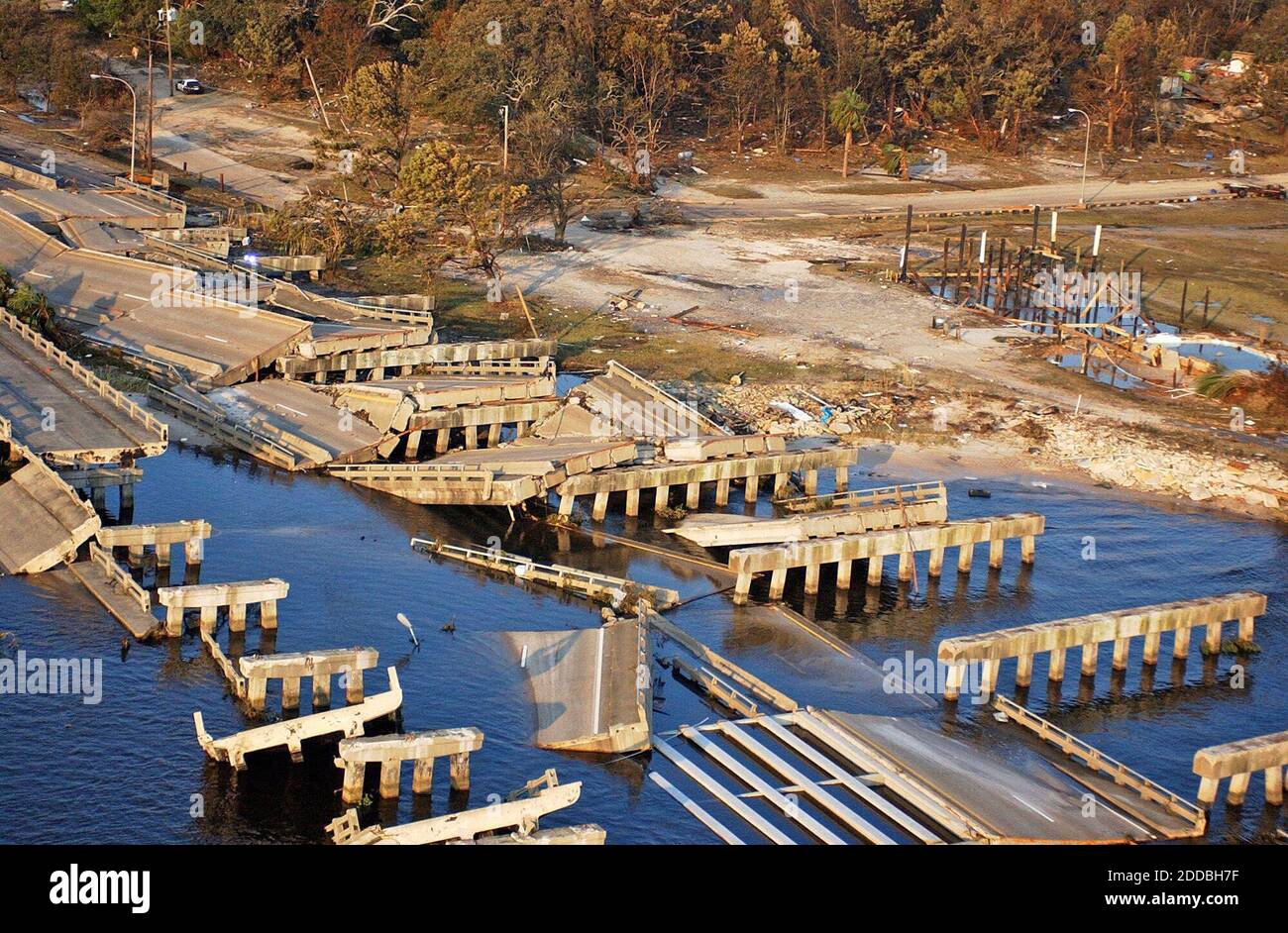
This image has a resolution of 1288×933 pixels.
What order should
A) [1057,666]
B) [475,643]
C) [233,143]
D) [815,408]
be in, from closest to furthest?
[475,643] → [1057,666] → [815,408] → [233,143]

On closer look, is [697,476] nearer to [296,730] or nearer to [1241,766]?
[296,730]

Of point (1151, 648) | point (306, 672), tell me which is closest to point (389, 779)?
point (306, 672)

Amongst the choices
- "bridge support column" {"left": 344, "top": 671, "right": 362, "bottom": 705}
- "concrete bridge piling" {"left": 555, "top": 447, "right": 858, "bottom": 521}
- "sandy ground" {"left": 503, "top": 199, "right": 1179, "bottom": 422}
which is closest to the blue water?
"concrete bridge piling" {"left": 555, "top": 447, "right": 858, "bottom": 521}

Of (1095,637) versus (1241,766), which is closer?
(1241,766)

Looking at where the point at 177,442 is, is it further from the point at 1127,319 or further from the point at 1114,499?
the point at 1127,319

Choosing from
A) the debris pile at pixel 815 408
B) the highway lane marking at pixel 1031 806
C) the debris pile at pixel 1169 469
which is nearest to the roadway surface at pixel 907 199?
the debris pile at pixel 815 408

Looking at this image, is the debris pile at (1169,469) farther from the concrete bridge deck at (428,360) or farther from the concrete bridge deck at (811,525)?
the concrete bridge deck at (428,360)
